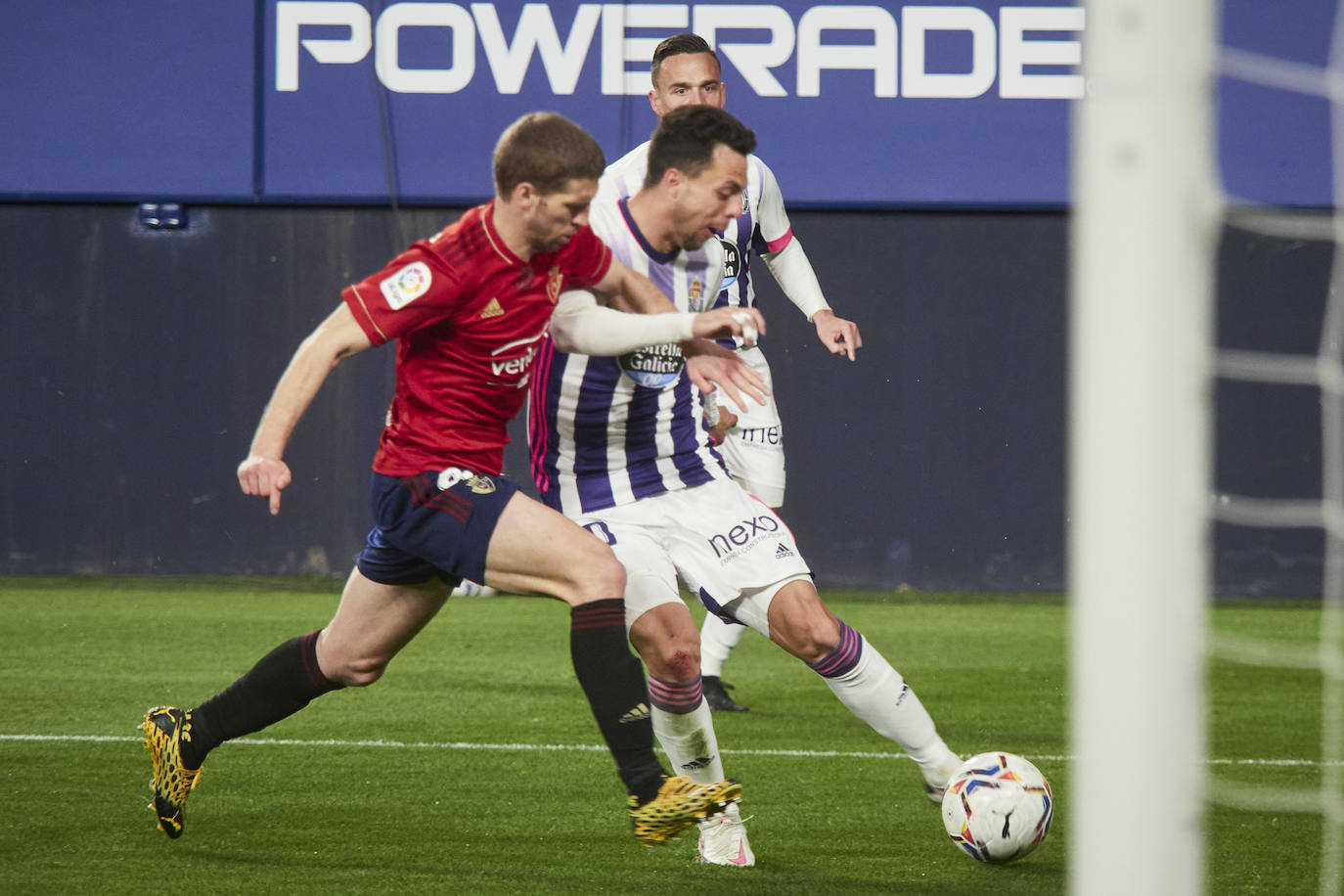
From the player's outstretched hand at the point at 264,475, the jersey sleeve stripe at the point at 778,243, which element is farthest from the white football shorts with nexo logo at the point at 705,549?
the jersey sleeve stripe at the point at 778,243

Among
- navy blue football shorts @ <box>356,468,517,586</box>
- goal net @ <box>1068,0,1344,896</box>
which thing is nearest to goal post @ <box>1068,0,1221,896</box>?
goal net @ <box>1068,0,1344,896</box>

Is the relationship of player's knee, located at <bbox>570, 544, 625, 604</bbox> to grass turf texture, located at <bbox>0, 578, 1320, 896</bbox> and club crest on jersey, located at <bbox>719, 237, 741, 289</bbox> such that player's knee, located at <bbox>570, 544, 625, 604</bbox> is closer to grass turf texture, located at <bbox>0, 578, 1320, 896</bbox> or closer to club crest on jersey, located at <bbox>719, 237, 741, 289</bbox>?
grass turf texture, located at <bbox>0, 578, 1320, 896</bbox>

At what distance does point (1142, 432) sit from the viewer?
1695mm

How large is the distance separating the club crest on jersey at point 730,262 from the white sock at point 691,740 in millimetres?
1543

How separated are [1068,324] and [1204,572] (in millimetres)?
7743

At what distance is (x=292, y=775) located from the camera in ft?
14.3

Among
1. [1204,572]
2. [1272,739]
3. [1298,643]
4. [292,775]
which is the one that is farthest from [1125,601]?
[1298,643]

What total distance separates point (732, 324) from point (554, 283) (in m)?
0.44

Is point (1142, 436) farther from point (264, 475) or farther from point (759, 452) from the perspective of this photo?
point (759, 452)

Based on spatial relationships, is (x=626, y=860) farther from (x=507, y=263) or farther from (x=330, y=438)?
(x=330, y=438)

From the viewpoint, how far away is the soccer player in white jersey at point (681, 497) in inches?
142

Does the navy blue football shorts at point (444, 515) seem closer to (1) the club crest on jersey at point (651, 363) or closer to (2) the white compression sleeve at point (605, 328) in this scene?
(2) the white compression sleeve at point (605, 328)

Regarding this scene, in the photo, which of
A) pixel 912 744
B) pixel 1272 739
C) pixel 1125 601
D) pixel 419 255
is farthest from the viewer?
pixel 1272 739

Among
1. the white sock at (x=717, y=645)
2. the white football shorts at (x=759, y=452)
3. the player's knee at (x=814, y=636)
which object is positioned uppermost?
the white football shorts at (x=759, y=452)
